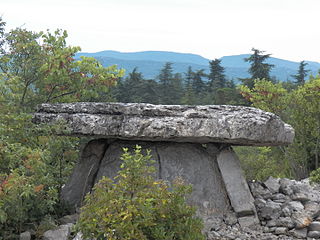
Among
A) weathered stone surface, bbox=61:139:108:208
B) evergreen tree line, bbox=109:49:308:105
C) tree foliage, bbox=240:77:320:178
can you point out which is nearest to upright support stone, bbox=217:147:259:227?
weathered stone surface, bbox=61:139:108:208

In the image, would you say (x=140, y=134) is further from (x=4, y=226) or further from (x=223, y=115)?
(x=4, y=226)

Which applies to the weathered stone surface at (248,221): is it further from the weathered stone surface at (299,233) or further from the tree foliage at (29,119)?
the tree foliage at (29,119)

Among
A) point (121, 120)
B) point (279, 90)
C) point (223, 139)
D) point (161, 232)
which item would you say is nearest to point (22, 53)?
A: point (121, 120)

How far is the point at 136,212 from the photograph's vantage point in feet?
17.7

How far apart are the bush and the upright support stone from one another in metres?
→ 3.43

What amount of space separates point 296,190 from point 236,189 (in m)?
1.63

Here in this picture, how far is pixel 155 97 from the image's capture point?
46.7m

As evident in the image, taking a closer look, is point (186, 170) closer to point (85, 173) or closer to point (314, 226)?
point (85, 173)

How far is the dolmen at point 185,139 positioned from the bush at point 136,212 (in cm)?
273

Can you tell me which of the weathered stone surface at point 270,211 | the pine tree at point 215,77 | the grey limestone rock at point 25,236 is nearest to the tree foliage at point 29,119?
the grey limestone rock at point 25,236

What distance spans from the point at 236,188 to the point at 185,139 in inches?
68.1

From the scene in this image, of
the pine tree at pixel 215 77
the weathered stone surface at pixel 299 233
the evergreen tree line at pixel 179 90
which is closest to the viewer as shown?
the weathered stone surface at pixel 299 233

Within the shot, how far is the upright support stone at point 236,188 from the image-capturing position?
931 centimetres

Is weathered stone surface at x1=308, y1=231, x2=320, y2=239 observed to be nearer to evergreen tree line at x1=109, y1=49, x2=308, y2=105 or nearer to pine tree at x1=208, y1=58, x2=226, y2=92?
evergreen tree line at x1=109, y1=49, x2=308, y2=105
